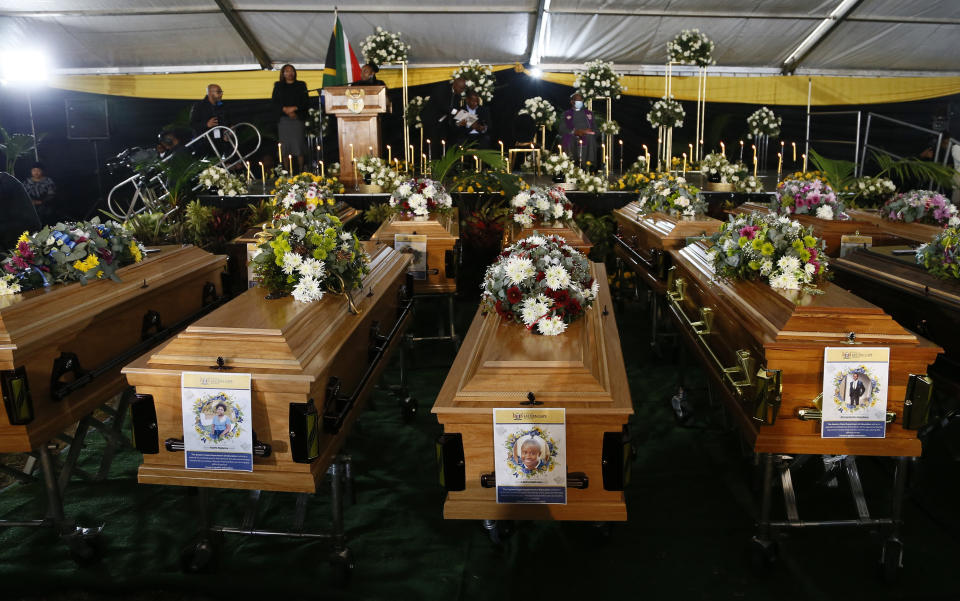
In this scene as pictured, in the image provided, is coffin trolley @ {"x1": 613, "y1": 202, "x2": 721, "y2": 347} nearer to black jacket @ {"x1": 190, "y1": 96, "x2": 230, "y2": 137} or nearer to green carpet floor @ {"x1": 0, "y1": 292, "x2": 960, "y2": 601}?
green carpet floor @ {"x1": 0, "y1": 292, "x2": 960, "y2": 601}

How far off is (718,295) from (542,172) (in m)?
6.66

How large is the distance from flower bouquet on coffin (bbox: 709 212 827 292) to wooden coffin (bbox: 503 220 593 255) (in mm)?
1542

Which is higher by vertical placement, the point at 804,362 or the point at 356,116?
the point at 356,116

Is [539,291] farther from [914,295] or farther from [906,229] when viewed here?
[906,229]

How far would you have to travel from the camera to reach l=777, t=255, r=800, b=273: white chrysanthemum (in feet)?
9.80

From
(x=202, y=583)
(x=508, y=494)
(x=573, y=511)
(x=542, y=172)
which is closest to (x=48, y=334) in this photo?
(x=202, y=583)

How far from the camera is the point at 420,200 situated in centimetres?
532

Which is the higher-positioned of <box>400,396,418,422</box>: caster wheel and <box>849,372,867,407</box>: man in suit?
<box>849,372,867,407</box>: man in suit

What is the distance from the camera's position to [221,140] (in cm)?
993

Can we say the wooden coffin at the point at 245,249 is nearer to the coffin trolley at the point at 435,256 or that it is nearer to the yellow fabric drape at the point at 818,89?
the coffin trolley at the point at 435,256

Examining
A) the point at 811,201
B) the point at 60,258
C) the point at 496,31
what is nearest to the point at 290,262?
the point at 60,258

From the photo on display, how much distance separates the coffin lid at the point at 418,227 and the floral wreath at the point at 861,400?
3.06 meters

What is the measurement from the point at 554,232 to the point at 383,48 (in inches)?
250

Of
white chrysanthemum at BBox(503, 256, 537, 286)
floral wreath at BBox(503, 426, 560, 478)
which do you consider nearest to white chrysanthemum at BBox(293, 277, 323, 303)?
white chrysanthemum at BBox(503, 256, 537, 286)
